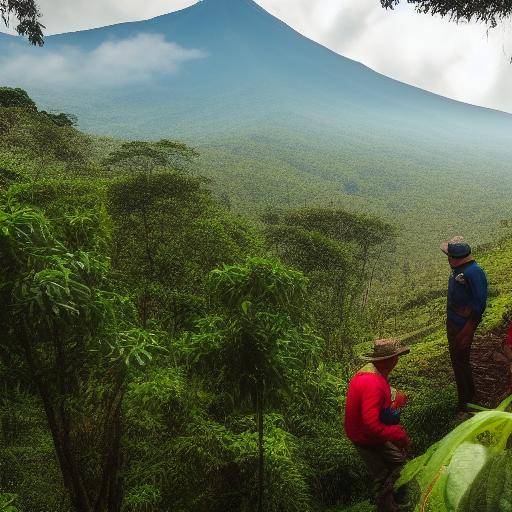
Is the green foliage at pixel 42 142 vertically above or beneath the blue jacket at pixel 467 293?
above

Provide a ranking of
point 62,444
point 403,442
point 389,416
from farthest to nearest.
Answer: point 62,444, point 403,442, point 389,416

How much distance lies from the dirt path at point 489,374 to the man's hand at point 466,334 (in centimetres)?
90

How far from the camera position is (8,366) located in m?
3.52

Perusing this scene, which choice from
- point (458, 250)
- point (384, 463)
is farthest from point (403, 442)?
point (458, 250)

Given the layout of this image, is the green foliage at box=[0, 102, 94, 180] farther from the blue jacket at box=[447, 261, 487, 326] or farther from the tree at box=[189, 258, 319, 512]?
the blue jacket at box=[447, 261, 487, 326]

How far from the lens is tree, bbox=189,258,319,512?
3.73m

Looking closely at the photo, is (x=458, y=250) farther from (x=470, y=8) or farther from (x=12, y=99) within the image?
(x=12, y=99)

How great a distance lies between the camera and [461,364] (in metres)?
4.65

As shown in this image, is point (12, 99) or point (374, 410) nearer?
point (374, 410)

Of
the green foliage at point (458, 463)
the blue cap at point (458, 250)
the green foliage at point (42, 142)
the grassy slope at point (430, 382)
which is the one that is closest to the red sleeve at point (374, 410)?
the grassy slope at point (430, 382)

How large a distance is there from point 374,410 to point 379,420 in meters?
0.12

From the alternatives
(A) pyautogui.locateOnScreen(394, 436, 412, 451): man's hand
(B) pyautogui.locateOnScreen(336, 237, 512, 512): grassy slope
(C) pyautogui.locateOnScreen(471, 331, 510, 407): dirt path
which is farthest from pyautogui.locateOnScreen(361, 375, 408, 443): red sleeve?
(C) pyautogui.locateOnScreen(471, 331, 510, 407): dirt path

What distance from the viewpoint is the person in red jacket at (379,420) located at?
3.27 meters

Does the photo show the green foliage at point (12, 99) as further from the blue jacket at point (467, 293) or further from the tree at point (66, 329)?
the blue jacket at point (467, 293)
